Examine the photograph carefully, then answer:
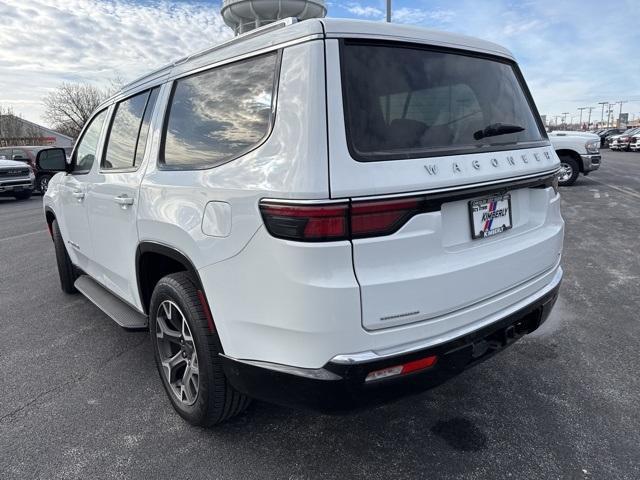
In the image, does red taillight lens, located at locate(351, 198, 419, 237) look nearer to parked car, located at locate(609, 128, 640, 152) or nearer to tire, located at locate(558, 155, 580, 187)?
tire, located at locate(558, 155, 580, 187)

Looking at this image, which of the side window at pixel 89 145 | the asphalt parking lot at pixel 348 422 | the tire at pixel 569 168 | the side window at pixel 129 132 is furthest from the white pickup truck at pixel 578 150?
the side window at pixel 129 132

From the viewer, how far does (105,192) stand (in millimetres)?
3096

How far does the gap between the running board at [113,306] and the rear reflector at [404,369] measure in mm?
1747

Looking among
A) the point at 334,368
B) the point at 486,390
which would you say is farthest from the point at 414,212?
the point at 486,390

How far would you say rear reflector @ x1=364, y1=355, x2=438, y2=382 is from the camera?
180 centimetres

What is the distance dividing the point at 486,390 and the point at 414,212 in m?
1.61

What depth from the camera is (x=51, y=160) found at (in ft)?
12.3

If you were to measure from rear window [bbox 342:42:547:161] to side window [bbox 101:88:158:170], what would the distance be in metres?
1.49

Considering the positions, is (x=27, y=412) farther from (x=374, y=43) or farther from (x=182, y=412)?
(x=374, y=43)

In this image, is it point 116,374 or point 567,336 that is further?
point 567,336

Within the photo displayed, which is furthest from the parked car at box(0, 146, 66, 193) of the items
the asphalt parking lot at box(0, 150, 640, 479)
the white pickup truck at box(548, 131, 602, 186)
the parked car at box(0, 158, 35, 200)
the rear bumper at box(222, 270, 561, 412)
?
the rear bumper at box(222, 270, 561, 412)

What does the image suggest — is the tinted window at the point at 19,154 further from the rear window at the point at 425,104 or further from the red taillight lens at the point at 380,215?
the red taillight lens at the point at 380,215

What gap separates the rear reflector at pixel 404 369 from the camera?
70.8 inches

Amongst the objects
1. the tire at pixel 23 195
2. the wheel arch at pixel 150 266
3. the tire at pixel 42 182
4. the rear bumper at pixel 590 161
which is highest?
the wheel arch at pixel 150 266
